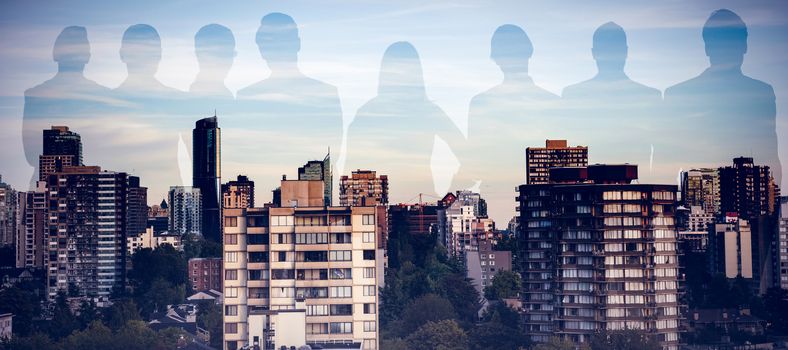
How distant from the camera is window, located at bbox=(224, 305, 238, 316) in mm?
60656

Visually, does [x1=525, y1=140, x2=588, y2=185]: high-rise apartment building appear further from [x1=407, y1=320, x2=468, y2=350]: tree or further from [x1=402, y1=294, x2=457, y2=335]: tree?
[x1=407, y1=320, x2=468, y2=350]: tree

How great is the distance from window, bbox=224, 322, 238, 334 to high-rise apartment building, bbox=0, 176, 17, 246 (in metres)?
61.8

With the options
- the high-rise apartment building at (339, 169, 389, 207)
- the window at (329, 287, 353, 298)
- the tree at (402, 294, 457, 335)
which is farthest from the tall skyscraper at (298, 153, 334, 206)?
the high-rise apartment building at (339, 169, 389, 207)

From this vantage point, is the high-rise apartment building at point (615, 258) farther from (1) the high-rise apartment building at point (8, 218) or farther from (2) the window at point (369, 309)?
(1) the high-rise apartment building at point (8, 218)

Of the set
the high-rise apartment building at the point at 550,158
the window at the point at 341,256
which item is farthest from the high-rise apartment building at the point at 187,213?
the window at the point at 341,256

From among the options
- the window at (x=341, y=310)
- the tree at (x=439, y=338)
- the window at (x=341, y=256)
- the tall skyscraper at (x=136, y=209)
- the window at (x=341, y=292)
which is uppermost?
the tall skyscraper at (x=136, y=209)

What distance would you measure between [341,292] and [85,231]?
59.3 m

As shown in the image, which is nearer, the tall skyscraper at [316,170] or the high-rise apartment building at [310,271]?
the high-rise apartment building at [310,271]

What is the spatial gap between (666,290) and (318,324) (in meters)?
19.5

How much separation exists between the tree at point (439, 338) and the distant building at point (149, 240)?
53374 millimetres

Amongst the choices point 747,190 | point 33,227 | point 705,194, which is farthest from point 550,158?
point 33,227

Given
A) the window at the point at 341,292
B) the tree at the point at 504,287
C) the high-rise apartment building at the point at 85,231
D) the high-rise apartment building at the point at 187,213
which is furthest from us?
the high-rise apartment building at the point at 187,213

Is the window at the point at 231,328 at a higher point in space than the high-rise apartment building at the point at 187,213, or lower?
lower

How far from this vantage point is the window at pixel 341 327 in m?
59.0
